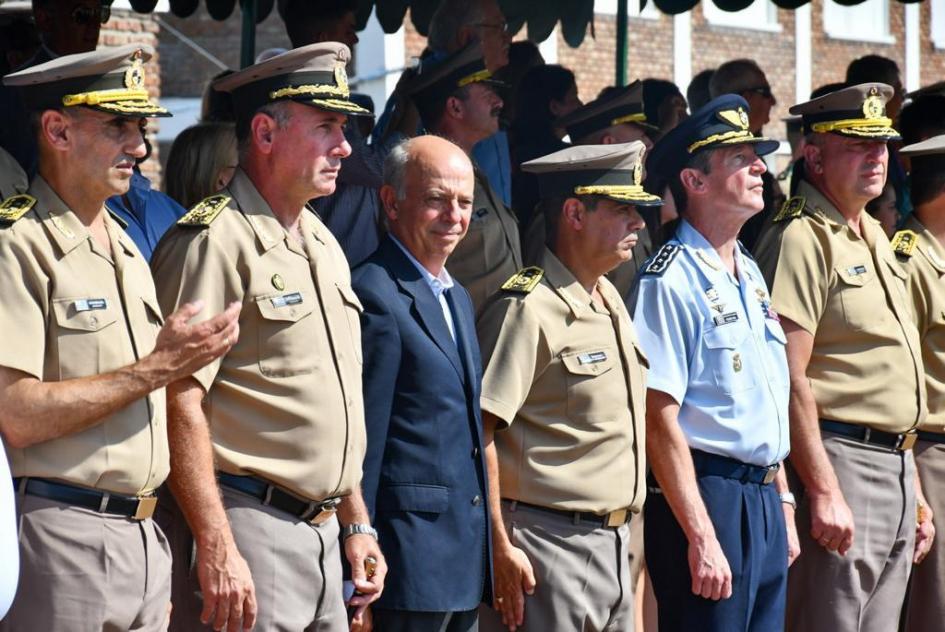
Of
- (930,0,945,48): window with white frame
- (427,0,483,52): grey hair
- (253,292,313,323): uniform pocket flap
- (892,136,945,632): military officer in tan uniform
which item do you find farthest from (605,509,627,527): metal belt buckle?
(930,0,945,48): window with white frame

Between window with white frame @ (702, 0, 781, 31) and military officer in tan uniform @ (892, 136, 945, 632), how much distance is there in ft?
53.2

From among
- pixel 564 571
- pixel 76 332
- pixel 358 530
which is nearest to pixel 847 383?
pixel 564 571

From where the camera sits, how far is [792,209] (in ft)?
19.0

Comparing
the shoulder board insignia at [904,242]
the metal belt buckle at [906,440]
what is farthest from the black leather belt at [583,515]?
the shoulder board insignia at [904,242]

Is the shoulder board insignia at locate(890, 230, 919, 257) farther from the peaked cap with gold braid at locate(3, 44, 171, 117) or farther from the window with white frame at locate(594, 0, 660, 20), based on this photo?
the window with white frame at locate(594, 0, 660, 20)

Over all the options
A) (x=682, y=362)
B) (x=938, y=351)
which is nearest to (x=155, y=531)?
(x=682, y=362)

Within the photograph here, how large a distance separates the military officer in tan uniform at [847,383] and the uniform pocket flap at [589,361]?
3.25ft

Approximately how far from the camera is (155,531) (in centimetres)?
389

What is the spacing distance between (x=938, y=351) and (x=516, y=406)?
2134 millimetres

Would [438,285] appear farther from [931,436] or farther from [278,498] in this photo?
[931,436]

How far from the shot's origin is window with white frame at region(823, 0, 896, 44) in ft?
78.0

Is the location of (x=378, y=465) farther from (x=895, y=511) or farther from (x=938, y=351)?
(x=938, y=351)

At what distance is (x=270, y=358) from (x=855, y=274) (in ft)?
8.13

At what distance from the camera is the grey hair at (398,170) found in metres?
4.60
